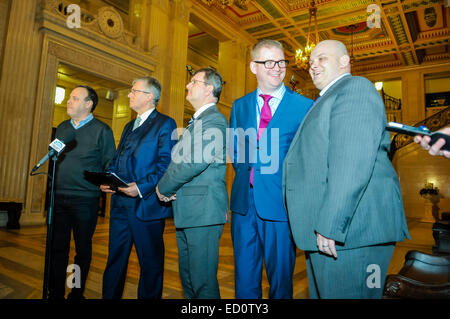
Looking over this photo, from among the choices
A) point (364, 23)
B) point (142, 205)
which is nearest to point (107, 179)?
point (142, 205)

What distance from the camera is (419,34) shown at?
11.9 metres

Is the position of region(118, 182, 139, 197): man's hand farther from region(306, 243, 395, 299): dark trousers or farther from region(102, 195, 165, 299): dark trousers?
region(306, 243, 395, 299): dark trousers

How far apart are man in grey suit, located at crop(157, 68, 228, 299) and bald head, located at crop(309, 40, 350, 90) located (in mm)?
651

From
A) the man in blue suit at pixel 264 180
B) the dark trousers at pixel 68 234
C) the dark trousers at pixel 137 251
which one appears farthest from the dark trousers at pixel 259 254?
the dark trousers at pixel 68 234

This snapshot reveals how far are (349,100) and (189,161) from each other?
0.91 metres

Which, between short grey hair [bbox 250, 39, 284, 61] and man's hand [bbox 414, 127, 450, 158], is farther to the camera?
short grey hair [bbox 250, 39, 284, 61]

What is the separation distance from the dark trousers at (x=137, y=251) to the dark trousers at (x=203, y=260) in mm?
341

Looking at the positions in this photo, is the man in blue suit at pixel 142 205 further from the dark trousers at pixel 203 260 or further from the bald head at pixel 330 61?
the bald head at pixel 330 61

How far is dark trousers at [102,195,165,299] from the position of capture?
1.96 meters

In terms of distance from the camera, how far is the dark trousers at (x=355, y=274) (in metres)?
1.18

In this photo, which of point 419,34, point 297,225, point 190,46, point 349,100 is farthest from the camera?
point 190,46

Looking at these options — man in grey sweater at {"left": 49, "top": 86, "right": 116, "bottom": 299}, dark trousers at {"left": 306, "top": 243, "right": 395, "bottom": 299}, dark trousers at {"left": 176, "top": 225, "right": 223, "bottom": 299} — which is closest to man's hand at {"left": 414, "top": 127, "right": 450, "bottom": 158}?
dark trousers at {"left": 306, "top": 243, "right": 395, "bottom": 299}

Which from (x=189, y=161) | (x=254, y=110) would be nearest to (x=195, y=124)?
(x=189, y=161)
